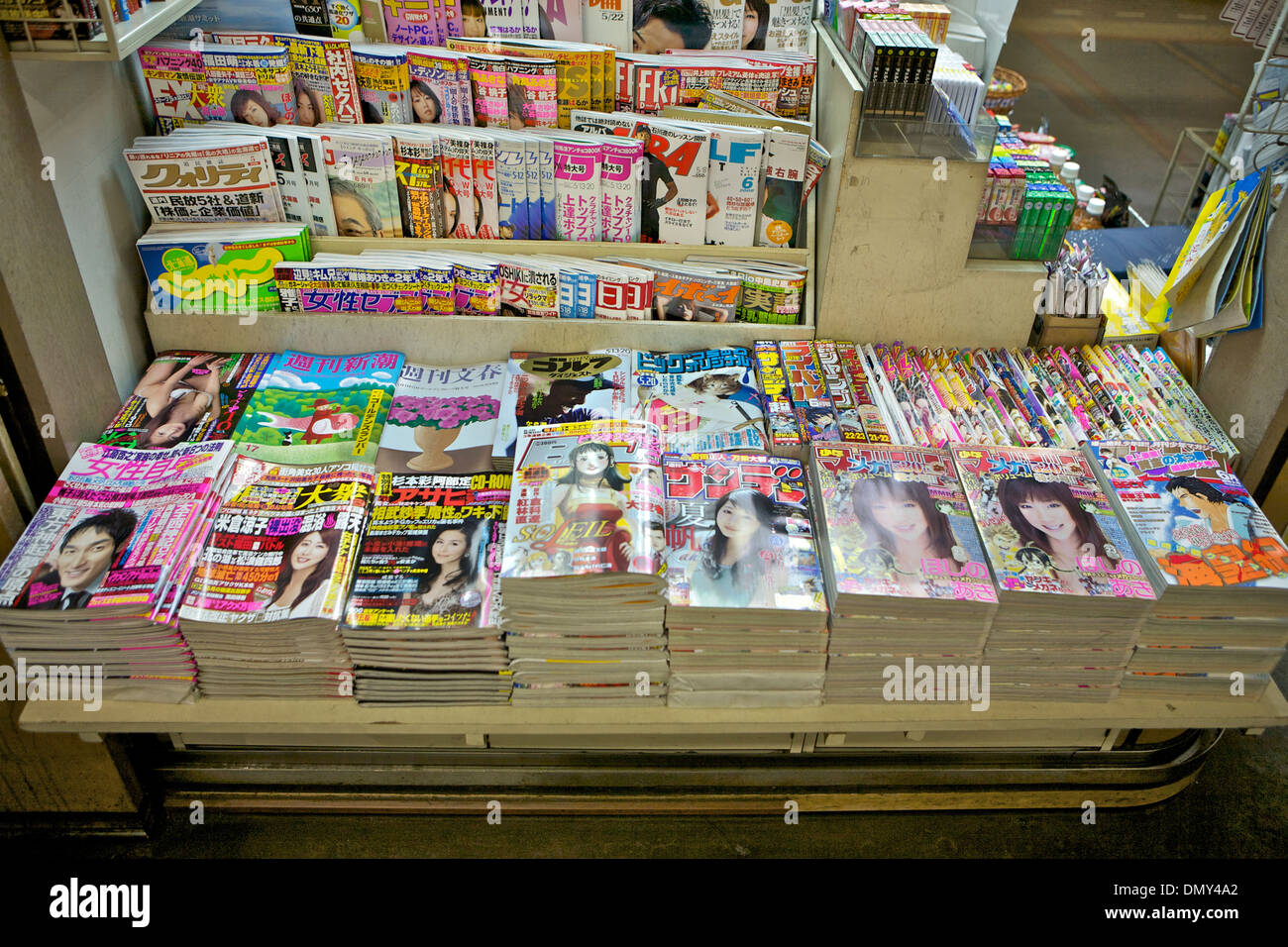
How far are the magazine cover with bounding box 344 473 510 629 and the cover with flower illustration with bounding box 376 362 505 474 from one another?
6cm

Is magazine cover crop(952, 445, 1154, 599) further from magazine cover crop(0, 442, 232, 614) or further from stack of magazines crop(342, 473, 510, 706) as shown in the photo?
magazine cover crop(0, 442, 232, 614)

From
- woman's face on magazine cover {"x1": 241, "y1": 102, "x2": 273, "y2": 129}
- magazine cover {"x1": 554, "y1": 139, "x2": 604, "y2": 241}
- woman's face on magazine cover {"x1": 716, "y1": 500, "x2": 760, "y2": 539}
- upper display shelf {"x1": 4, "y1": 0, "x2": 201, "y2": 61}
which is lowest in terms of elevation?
woman's face on magazine cover {"x1": 716, "y1": 500, "x2": 760, "y2": 539}

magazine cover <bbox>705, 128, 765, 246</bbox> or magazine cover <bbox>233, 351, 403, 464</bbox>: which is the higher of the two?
magazine cover <bbox>705, 128, 765, 246</bbox>

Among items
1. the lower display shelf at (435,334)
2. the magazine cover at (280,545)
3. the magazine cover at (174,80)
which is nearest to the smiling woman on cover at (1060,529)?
the lower display shelf at (435,334)

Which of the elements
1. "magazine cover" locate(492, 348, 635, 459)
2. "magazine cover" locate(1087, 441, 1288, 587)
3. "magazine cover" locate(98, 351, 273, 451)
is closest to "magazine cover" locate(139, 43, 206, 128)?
"magazine cover" locate(98, 351, 273, 451)

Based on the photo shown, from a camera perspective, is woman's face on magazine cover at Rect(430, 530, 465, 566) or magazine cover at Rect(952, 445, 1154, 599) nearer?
magazine cover at Rect(952, 445, 1154, 599)

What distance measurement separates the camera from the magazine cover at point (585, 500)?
74.9 inches

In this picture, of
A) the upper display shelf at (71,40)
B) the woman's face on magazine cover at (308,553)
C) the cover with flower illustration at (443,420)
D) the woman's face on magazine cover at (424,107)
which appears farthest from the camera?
the woman's face on magazine cover at (424,107)

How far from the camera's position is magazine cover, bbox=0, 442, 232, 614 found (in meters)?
1.94

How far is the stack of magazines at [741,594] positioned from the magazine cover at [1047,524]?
421 millimetres

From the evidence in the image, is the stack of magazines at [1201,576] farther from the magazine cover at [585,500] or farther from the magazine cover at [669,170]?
the magazine cover at [669,170]

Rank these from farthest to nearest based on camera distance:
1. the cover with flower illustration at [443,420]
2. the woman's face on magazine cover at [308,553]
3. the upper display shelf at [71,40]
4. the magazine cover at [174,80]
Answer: the magazine cover at [174,80], the cover with flower illustration at [443,420], the woman's face on magazine cover at [308,553], the upper display shelf at [71,40]

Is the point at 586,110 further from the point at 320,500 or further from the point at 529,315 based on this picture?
the point at 320,500
